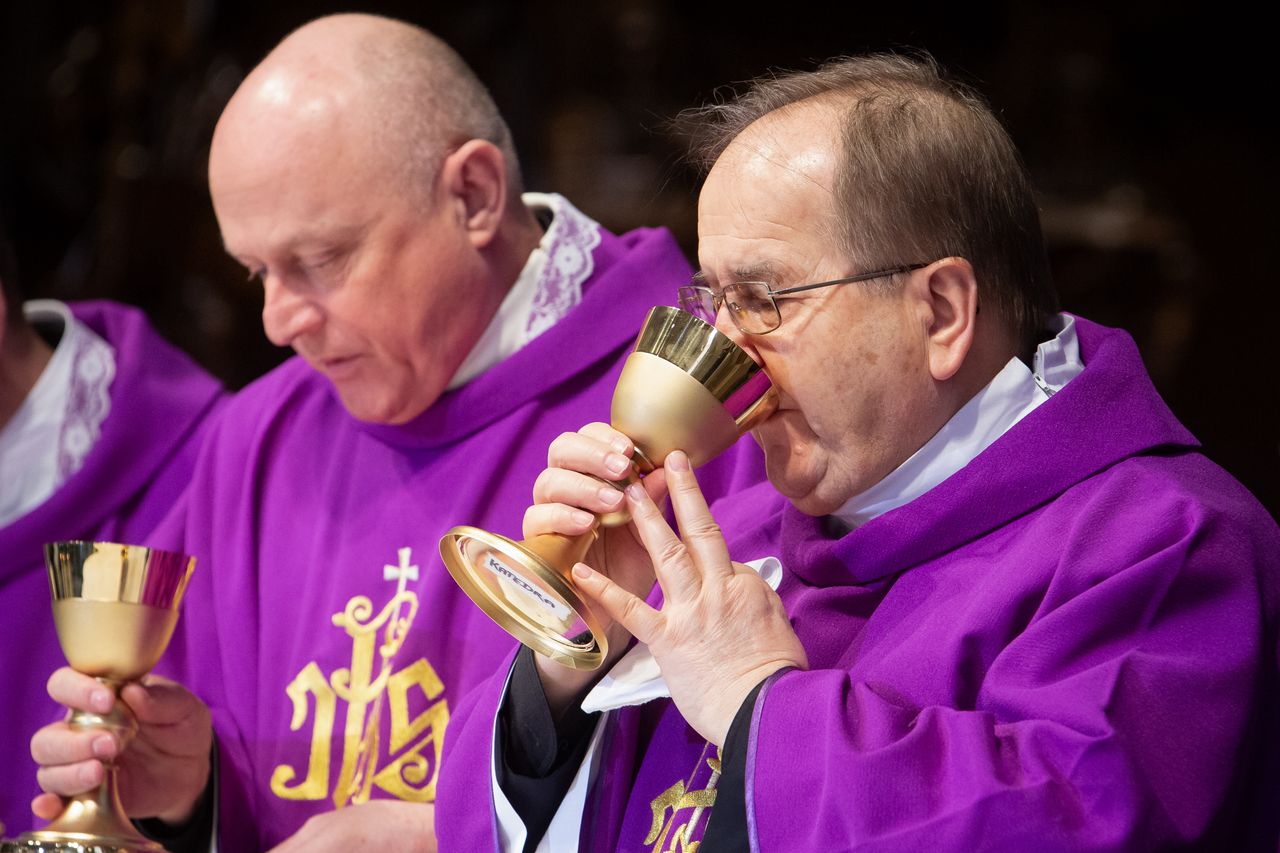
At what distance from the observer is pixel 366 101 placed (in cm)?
341

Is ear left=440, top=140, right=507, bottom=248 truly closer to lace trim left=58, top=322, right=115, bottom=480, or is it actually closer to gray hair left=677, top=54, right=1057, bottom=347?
gray hair left=677, top=54, right=1057, bottom=347

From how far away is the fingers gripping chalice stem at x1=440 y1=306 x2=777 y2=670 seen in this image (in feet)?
7.59

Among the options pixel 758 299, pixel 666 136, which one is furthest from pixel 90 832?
pixel 666 136

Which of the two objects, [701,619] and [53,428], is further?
[53,428]

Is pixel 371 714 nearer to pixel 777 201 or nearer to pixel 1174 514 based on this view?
pixel 777 201

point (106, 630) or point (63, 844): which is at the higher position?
point (106, 630)

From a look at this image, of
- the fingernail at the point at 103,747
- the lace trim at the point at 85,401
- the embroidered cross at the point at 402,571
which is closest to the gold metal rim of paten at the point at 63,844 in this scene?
the fingernail at the point at 103,747

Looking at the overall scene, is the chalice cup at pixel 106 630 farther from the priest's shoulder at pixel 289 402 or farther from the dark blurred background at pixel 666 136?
the dark blurred background at pixel 666 136

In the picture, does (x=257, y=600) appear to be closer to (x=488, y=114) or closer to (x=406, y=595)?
(x=406, y=595)

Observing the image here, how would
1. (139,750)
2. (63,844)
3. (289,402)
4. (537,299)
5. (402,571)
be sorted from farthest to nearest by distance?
(289,402), (537,299), (402,571), (139,750), (63,844)

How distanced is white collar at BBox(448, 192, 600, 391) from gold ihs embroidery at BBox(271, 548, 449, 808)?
0.52 meters

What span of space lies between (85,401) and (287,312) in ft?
3.19

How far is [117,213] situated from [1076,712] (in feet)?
19.9

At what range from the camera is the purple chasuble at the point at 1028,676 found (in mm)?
2047
